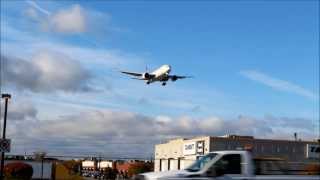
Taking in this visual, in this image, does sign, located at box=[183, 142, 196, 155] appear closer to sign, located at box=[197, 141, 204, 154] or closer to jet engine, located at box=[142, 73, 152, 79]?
sign, located at box=[197, 141, 204, 154]

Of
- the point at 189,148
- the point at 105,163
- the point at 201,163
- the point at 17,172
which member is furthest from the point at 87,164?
the point at 201,163

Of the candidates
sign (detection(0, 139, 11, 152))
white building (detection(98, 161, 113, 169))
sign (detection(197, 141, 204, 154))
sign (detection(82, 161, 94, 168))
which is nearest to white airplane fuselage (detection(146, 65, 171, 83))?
sign (detection(0, 139, 11, 152))

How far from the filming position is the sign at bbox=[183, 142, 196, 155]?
10594 cm

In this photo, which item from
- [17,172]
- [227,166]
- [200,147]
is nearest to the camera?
[227,166]

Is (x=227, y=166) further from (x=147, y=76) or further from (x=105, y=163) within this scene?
(x=105, y=163)

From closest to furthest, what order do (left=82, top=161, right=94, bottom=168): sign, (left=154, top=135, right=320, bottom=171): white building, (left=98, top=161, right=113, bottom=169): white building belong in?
1. (left=154, top=135, right=320, bottom=171): white building
2. (left=98, top=161, right=113, bottom=169): white building
3. (left=82, top=161, right=94, bottom=168): sign

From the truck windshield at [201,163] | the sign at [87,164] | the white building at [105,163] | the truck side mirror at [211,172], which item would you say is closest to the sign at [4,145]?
the truck windshield at [201,163]

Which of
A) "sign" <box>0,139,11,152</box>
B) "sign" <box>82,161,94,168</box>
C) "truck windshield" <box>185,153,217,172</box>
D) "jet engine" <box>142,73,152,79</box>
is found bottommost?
"sign" <box>82,161,94,168</box>

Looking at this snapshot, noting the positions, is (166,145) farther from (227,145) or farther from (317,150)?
(317,150)

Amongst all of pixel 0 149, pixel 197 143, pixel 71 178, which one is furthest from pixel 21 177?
pixel 197 143

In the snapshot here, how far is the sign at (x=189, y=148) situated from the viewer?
105938 mm

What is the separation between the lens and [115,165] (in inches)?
6260

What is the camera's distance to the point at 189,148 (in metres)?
109

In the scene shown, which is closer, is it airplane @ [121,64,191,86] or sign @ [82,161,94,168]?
airplane @ [121,64,191,86]
